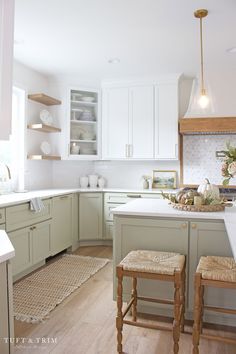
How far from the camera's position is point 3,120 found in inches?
50.5

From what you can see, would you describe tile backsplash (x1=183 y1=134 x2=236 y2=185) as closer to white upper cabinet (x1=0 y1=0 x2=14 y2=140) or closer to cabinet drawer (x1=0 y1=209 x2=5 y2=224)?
cabinet drawer (x1=0 y1=209 x2=5 y2=224)

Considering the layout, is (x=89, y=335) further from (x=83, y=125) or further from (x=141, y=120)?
(x=83, y=125)

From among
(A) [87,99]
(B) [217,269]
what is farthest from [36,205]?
(A) [87,99]

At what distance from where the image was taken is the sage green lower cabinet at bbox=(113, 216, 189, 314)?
2.34 meters

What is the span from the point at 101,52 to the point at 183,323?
3.04 m

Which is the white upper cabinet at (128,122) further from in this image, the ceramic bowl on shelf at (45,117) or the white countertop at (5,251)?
the white countertop at (5,251)

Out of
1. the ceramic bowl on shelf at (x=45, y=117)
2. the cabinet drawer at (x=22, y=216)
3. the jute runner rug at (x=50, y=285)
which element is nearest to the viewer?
the jute runner rug at (x=50, y=285)

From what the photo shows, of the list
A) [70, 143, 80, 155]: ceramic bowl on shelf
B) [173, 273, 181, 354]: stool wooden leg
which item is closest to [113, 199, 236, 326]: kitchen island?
[173, 273, 181, 354]: stool wooden leg

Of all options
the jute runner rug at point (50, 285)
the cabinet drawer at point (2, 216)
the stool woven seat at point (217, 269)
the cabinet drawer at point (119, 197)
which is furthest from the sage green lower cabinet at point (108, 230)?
the stool woven seat at point (217, 269)

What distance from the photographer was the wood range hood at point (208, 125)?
4.18 meters

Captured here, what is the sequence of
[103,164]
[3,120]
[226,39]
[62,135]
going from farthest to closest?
[103,164]
[62,135]
[226,39]
[3,120]

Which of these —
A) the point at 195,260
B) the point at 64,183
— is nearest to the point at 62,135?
the point at 64,183

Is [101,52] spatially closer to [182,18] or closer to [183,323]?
[182,18]

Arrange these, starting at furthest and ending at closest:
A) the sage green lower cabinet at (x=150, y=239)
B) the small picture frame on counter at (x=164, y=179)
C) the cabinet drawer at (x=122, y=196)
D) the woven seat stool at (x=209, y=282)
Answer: the small picture frame on counter at (x=164, y=179), the cabinet drawer at (x=122, y=196), the sage green lower cabinet at (x=150, y=239), the woven seat stool at (x=209, y=282)
